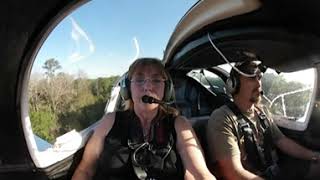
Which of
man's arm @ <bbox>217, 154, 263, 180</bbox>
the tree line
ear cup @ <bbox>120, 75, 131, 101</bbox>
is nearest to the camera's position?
the tree line

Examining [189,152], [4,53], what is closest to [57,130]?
[4,53]

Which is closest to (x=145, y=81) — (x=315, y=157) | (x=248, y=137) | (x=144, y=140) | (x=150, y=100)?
(x=150, y=100)

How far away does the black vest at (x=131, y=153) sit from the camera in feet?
7.43

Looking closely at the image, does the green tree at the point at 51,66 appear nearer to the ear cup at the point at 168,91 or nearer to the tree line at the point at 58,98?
the tree line at the point at 58,98

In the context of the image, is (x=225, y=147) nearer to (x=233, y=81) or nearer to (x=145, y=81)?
(x=233, y=81)

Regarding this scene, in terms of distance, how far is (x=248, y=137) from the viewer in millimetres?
2338

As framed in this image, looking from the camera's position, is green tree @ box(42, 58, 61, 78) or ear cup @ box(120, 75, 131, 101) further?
ear cup @ box(120, 75, 131, 101)

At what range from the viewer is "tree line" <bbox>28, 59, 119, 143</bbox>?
2027mm

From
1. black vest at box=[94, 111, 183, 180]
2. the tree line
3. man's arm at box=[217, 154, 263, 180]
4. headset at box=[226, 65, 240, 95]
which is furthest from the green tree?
man's arm at box=[217, 154, 263, 180]

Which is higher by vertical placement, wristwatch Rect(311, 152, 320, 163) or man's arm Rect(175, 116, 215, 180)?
man's arm Rect(175, 116, 215, 180)

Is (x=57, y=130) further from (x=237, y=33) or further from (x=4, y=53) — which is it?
(x=237, y=33)

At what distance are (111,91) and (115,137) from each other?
27cm

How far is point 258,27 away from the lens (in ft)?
6.95

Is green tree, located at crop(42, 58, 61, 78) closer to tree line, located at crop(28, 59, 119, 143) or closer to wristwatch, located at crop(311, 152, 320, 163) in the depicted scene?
tree line, located at crop(28, 59, 119, 143)
